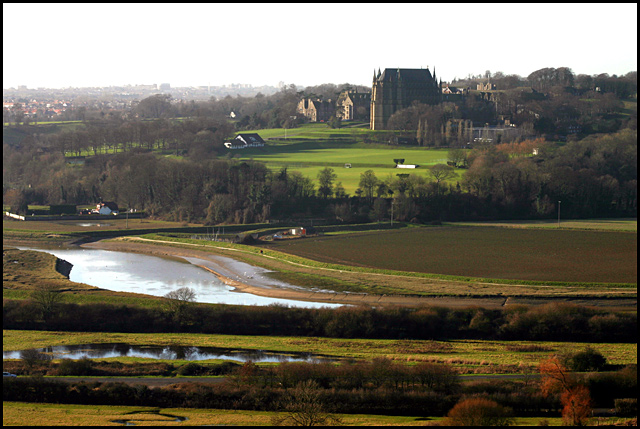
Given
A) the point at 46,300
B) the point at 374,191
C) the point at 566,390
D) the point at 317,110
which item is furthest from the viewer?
the point at 317,110

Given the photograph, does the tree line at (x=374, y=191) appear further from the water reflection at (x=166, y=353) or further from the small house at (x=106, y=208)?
the water reflection at (x=166, y=353)

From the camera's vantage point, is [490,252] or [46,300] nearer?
[46,300]

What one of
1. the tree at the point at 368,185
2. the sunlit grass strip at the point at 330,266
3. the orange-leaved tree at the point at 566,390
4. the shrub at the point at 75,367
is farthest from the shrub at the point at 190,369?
the tree at the point at 368,185

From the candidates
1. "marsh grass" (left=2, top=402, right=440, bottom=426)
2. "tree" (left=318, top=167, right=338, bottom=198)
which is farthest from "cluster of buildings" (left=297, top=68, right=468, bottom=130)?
"marsh grass" (left=2, top=402, right=440, bottom=426)

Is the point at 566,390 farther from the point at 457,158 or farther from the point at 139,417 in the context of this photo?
the point at 457,158

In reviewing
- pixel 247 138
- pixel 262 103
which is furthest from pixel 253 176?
pixel 262 103

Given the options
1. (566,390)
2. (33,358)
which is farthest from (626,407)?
(33,358)
